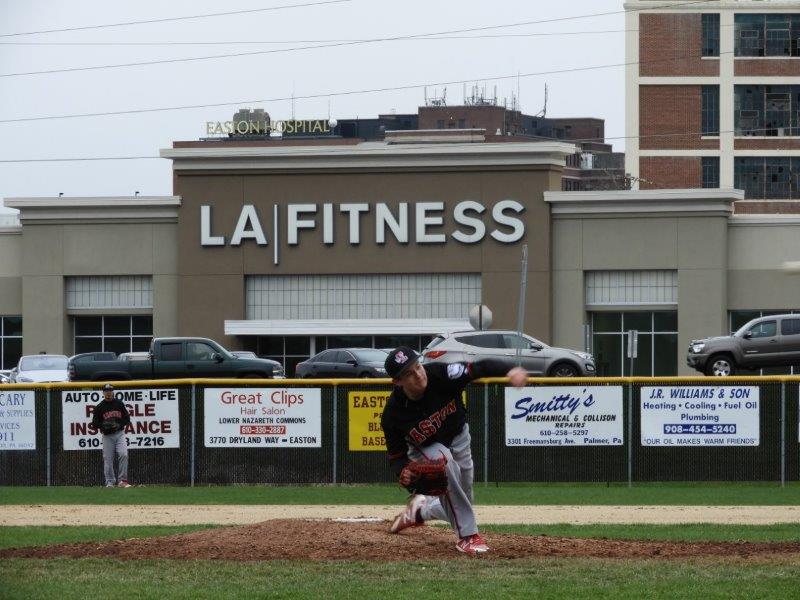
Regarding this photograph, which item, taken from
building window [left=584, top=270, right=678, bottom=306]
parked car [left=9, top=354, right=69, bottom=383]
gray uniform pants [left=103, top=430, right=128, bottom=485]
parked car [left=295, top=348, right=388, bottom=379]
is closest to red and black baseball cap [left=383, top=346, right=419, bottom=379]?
gray uniform pants [left=103, top=430, right=128, bottom=485]

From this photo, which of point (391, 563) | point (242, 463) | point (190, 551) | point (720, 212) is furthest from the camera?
point (720, 212)

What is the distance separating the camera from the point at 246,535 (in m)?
14.2

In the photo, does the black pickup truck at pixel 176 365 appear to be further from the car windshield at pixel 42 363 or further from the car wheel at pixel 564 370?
the car wheel at pixel 564 370

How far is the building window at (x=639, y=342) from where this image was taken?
170ft

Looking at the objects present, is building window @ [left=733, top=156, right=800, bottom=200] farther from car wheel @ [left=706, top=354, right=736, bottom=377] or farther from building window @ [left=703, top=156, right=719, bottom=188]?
car wheel @ [left=706, top=354, right=736, bottom=377]

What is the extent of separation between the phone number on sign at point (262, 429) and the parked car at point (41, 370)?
17.8 m

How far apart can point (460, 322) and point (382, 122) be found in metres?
74.1

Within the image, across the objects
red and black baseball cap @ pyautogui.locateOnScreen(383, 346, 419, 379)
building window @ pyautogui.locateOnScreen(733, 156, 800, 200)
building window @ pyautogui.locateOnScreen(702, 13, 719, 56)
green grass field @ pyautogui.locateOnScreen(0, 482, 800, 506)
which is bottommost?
green grass field @ pyautogui.locateOnScreen(0, 482, 800, 506)

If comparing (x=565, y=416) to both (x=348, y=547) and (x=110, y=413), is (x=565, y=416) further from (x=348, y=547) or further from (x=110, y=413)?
(x=348, y=547)

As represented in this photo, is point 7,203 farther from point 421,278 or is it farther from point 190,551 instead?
point 190,551

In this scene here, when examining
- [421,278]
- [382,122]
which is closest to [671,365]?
[421,278]

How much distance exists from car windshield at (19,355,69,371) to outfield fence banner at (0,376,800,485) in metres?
18.3

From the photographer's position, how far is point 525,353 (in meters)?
38.6

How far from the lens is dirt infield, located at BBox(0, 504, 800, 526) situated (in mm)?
18344
